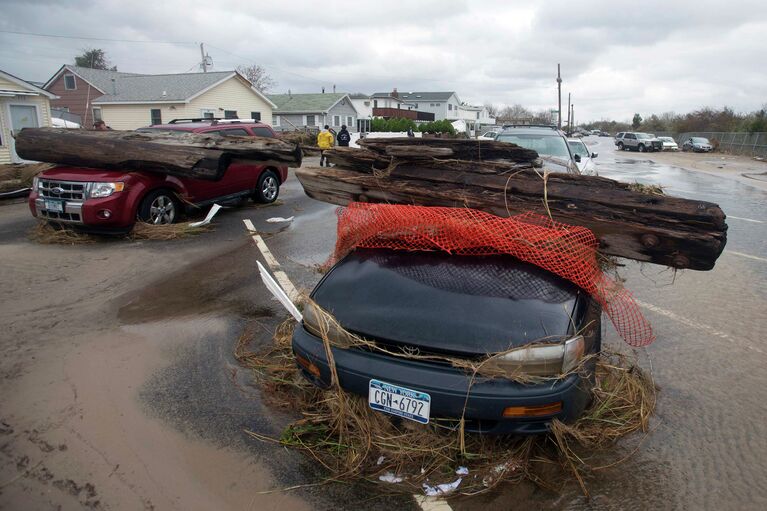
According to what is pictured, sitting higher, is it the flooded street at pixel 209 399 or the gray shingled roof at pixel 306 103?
the gray shingled roof at pixel 306 103

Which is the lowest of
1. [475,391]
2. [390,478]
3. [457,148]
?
[390,478]

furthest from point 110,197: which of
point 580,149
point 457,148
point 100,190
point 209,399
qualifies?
point 580,149

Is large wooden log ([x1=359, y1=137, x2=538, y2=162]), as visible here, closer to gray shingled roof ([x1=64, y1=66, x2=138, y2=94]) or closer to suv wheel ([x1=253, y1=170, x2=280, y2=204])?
suv wheel ([x1=253, y1=170, x2=280, y2=204])

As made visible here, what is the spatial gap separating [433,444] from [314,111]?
51.0 metres

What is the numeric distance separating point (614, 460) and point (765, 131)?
→ 47.0 meters

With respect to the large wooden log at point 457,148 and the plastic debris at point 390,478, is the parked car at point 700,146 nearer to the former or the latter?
the large wooden log at point 457,148

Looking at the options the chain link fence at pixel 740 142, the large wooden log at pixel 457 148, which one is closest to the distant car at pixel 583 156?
the large wooden log at pixel 457 148

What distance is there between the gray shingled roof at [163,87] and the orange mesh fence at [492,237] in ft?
101

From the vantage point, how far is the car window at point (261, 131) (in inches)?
438

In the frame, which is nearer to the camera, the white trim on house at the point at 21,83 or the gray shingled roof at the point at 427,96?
the white trim on house at the point at 21,83

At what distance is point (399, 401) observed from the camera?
2781mm

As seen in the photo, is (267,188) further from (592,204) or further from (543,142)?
(592,204)

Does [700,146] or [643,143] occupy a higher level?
[643,143]

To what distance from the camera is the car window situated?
11.1 meters
